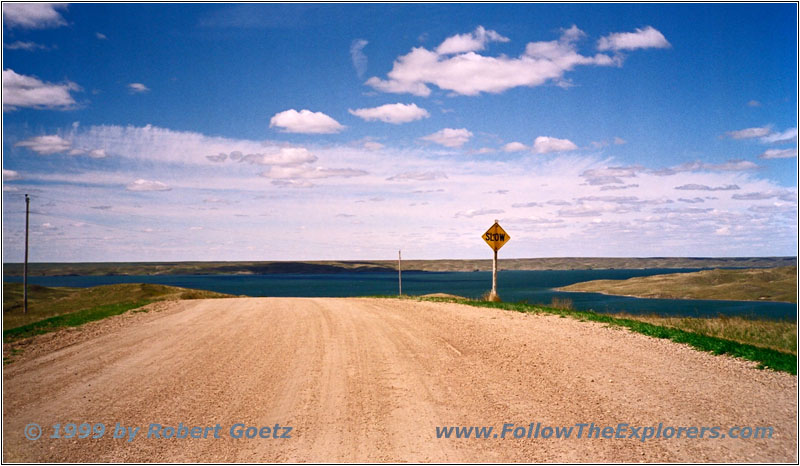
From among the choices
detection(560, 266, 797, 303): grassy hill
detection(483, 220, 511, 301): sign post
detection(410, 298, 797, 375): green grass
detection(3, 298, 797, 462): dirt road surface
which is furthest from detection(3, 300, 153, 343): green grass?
detection(560, 266, 797, 303): grassy hill

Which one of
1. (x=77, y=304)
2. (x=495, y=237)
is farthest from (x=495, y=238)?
(x=77, y=304)

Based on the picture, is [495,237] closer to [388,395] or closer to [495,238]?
[495,238]

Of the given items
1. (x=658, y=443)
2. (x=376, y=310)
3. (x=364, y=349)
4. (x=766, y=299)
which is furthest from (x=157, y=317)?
(x=766, y=299)

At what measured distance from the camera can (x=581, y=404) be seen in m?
6.96

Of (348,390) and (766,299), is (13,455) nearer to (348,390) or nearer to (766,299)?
(348,390)

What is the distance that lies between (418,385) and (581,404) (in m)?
2.29

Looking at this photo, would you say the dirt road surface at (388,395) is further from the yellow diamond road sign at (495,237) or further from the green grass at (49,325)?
the yellow diamond road sign at (495,237)

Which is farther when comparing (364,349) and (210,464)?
(364,349)

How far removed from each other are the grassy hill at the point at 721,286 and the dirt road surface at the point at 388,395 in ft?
200

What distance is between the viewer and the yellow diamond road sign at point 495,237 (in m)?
24.6

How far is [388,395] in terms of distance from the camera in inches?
298

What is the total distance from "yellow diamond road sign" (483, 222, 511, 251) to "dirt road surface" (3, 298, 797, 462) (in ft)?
37.4

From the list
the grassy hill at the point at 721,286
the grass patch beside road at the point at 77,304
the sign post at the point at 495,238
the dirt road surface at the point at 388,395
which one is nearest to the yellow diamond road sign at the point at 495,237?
the sign post at the point at 495,238

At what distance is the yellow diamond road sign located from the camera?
2456 cm
